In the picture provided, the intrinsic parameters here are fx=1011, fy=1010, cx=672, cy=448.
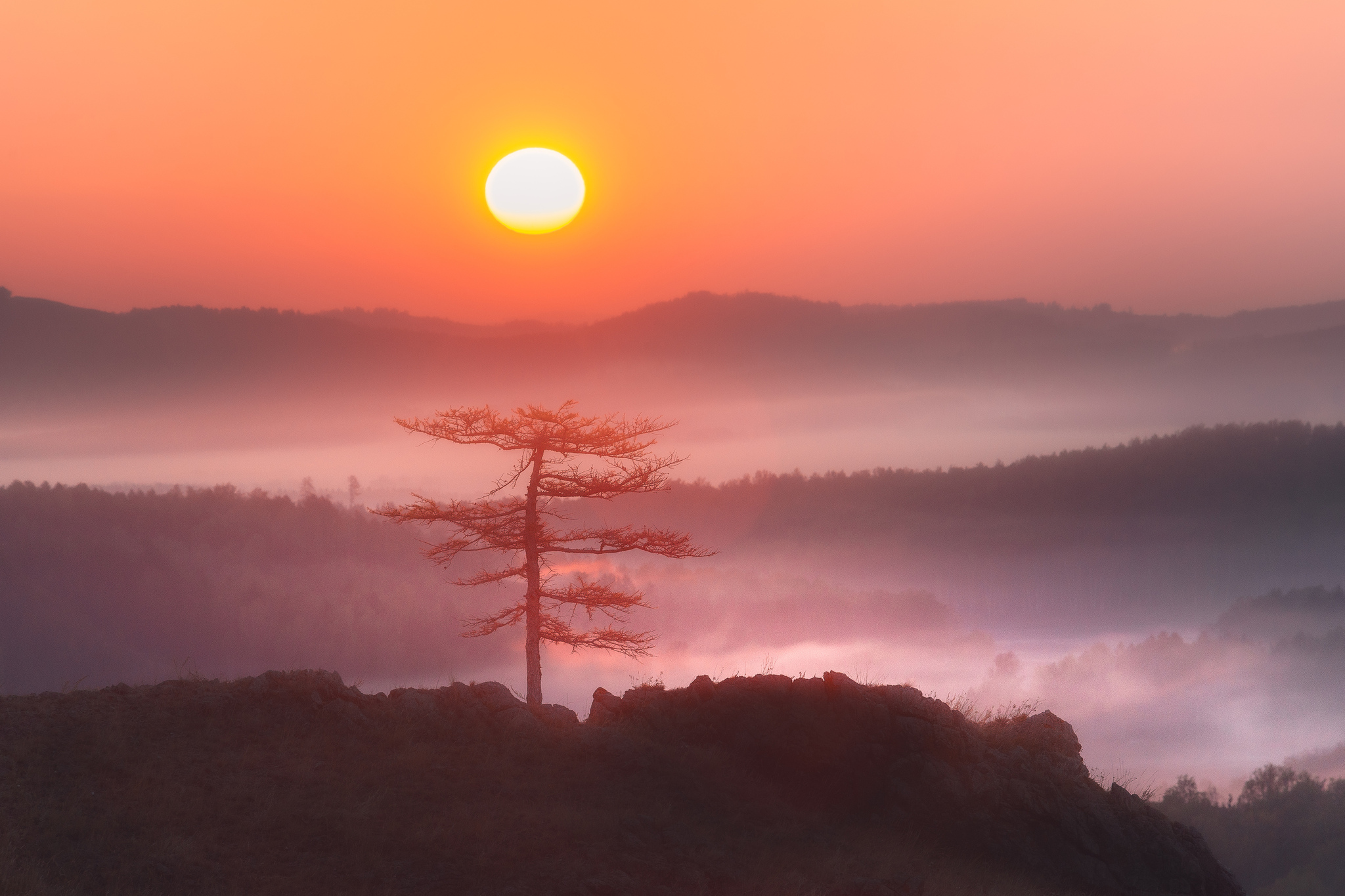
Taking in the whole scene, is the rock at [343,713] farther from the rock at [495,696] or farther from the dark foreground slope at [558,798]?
the rock at [495,696]

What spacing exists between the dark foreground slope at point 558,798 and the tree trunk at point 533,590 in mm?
9843

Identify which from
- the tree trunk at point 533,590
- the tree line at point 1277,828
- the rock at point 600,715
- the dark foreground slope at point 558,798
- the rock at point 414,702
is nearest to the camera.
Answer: the dark foreground slope at point 558,798

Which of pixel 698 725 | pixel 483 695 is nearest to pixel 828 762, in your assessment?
pixel 698 725

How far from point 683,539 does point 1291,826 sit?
55.8 meters

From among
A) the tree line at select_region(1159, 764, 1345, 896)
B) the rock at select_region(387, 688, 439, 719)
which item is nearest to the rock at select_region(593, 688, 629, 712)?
the rock at select_region(387, 688, 439, 719)

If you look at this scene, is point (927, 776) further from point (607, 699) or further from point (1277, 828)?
point (1277, 828)

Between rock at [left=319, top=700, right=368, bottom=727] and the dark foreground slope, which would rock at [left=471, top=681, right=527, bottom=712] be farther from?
rock at [left=319, top=700, right=368, bottom=727]

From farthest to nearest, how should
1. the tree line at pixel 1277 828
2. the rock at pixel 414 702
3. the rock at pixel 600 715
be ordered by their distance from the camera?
the tree line at pixel 1277 828, the rock at pixel 600 715, the rock at pixel 414 702

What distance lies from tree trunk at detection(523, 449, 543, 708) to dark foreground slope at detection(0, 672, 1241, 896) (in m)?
9.84

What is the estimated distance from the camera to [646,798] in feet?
53.5

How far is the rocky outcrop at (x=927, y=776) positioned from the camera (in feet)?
61.0

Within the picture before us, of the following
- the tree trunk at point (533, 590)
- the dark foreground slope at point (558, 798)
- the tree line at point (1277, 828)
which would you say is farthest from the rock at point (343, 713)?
the tree line at point (1277, 828)

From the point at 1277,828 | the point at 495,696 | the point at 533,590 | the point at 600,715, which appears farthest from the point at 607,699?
the point at 1277,828

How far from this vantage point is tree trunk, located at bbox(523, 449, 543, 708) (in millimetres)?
29906
